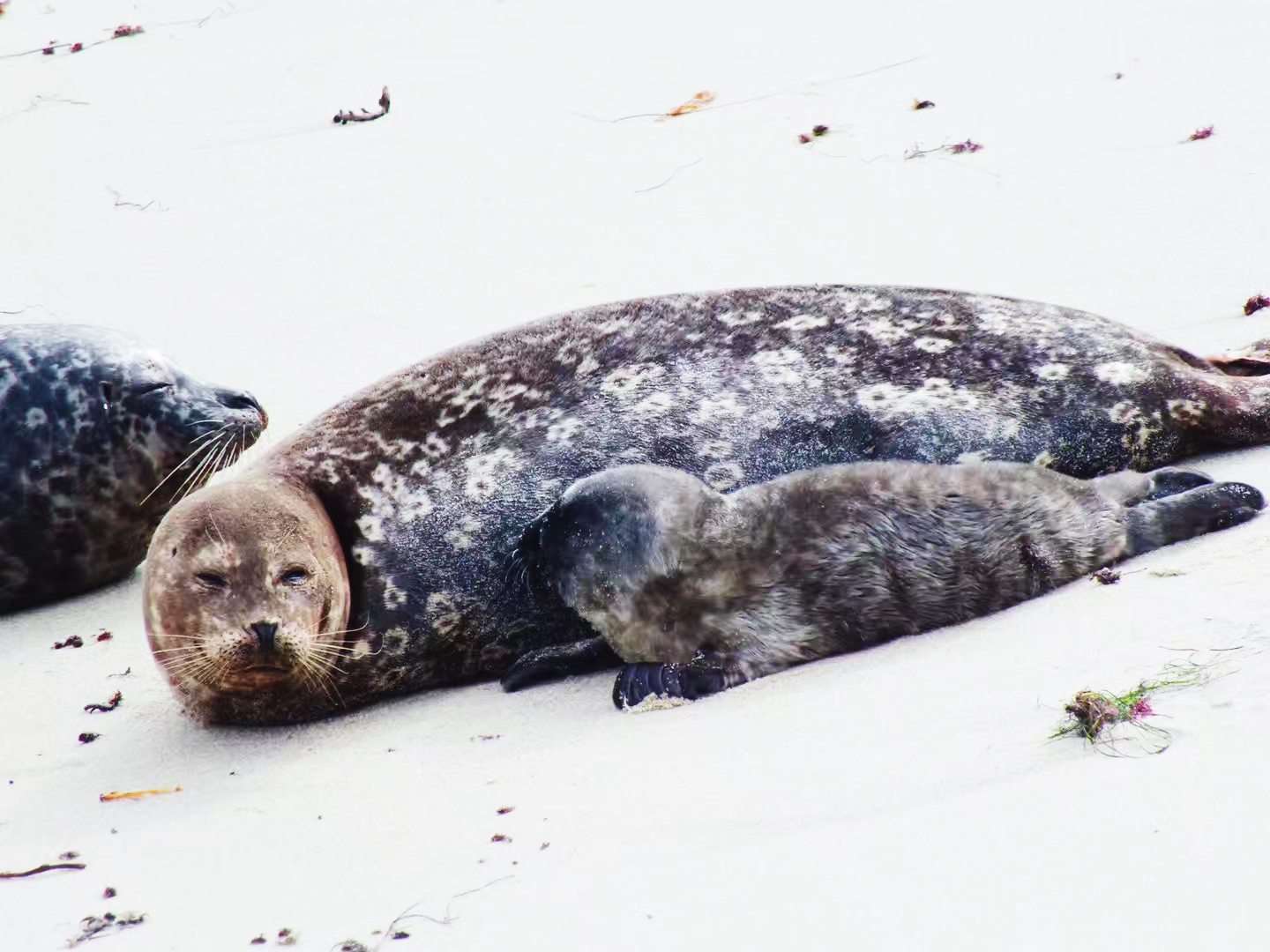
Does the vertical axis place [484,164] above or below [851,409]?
above

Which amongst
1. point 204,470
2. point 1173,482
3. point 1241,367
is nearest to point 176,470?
point 204,470

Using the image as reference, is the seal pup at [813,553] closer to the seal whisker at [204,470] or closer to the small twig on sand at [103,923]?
the small twig on sand at [103,923]

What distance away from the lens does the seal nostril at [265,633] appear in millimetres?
4039

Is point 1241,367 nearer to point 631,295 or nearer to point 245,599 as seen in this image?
point 631,295

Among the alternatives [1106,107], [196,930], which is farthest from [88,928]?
[1106,107]

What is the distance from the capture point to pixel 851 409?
4.61m

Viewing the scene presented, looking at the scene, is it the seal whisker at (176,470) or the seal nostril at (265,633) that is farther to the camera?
the seal whisker at (176,470)

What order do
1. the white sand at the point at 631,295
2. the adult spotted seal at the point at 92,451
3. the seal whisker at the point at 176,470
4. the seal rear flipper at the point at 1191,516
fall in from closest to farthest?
the white sand at the point at 631,295 → the seal rear flipper at the point at 1191,516 → the adult spotted seal at the point at 92,451 → the seal whisker at the point at 176,470

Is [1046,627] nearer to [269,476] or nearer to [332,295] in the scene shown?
[269,476]

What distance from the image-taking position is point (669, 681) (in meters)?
3.87

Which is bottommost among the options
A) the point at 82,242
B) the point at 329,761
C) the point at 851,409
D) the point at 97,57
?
the point at 329,761

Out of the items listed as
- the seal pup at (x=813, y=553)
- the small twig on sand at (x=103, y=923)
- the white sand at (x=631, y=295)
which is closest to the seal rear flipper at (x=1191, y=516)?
the seal pup at (x=813, y=553)

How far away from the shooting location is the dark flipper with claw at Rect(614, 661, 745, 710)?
12.6ft

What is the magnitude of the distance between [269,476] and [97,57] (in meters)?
6.14
